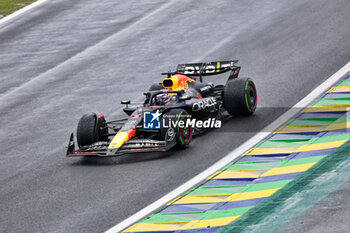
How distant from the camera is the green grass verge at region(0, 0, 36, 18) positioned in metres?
30.7

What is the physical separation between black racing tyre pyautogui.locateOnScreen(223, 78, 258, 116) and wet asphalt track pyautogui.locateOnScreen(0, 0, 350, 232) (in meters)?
0.25

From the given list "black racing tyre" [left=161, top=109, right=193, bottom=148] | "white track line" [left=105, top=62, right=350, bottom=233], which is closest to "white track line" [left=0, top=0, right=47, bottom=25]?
"white track line" [left=105, top=62, right=350, bottom=233]

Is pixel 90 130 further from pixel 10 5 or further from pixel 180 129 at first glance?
pixel 10 5

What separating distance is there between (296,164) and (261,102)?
520 cm

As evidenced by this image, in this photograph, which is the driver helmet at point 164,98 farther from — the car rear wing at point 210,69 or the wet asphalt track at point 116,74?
the car rear wing at point 210,69

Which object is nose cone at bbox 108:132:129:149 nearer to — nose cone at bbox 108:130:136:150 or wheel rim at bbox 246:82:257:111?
nose cone at bbox 108:130:136:150

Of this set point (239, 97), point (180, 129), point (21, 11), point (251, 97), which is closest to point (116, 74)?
point (251, 97)

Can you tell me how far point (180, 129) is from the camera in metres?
13.5

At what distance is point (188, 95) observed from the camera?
49.8 ft

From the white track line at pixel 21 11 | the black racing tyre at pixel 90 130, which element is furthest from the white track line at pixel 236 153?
the white track line at pixel 21 11

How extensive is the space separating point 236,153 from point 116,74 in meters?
9.36

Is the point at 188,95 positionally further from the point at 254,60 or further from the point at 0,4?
the point at 0,4

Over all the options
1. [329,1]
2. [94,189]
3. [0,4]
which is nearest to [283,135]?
[94,189]

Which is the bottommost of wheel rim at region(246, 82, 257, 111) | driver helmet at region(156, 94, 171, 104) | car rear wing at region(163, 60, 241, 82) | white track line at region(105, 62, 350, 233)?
white track line at region(105, 62, 350, 233)
